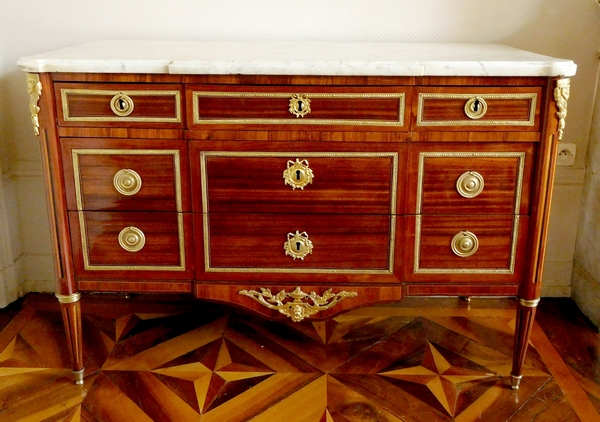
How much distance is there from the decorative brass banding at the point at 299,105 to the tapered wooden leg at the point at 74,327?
2.23 ft

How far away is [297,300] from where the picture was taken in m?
1.32

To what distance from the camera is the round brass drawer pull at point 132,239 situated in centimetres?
129

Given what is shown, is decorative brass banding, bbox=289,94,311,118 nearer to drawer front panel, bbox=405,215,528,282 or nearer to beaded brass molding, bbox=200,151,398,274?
beaded brass molding, bbox=200,151,398,274

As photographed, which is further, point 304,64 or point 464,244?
point 464,244

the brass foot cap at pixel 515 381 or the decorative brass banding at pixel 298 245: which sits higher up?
the decorative brass banding at pixel 298 245

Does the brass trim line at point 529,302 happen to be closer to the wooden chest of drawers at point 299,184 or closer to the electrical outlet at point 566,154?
the wooden chest of drawers at point 299,184

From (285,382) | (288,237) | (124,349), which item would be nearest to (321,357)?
(285,382)

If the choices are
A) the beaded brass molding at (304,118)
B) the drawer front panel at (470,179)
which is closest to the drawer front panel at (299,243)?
the drawer front panel at (470,179)

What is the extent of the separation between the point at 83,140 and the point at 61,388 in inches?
24.1

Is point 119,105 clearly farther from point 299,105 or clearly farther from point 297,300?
point 297,300

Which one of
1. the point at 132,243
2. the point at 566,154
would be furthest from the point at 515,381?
the point at 132,243

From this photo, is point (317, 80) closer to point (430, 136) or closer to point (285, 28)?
point (430, 136)

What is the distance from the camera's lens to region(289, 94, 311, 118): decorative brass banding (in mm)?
1179

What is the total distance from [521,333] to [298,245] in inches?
22.7
